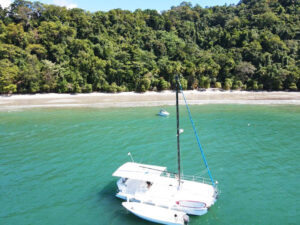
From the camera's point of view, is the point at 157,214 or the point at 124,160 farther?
the point at 124,160

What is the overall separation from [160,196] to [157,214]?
1.76 metres

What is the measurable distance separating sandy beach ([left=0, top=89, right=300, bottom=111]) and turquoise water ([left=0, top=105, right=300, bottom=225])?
1249cm

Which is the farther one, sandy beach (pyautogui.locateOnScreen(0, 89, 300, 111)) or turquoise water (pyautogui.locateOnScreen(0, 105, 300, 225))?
sandy beach (pyautogui.locateOnScreen(0, 89, 300, 111))

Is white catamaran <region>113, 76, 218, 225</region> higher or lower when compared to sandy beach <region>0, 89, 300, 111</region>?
lower

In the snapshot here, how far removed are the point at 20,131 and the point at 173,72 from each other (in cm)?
5340

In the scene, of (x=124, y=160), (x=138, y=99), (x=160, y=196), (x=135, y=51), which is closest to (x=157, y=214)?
(x=160, y=196)

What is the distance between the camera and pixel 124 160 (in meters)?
27.8

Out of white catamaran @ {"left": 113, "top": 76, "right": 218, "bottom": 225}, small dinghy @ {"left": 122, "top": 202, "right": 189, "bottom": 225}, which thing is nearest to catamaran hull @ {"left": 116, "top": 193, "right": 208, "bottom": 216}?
white catamaran @ {"left": 113, "top": 76, "right": 218, "bottom": 225}

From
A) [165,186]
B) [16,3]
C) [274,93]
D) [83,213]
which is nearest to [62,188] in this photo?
[83,213]

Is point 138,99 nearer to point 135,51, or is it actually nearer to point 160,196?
point 135,51

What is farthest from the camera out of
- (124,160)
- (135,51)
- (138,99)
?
(135,51)

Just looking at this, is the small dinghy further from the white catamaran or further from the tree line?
the tree line

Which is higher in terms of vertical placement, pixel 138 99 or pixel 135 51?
pixel 135 51

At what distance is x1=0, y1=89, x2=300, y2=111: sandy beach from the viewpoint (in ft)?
208
